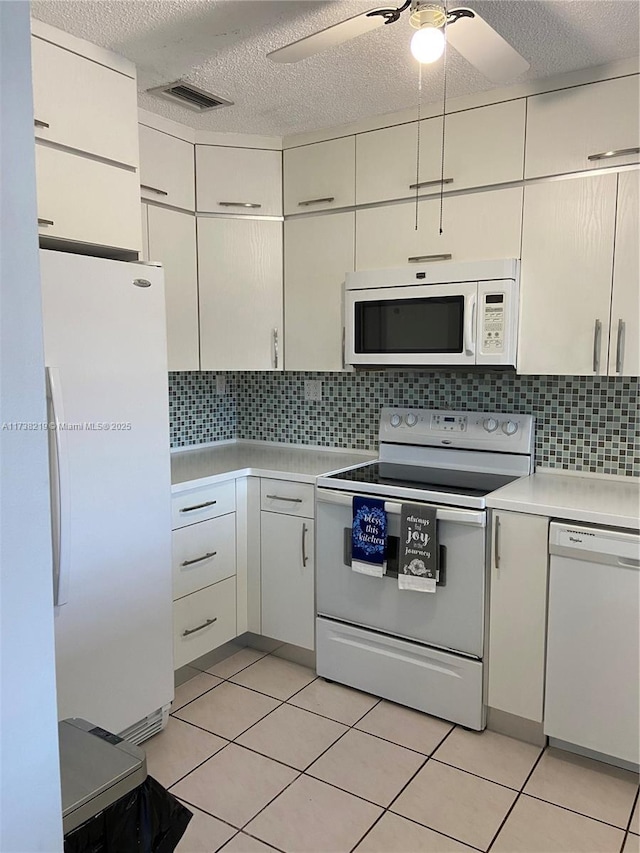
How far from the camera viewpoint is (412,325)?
2.74 meters

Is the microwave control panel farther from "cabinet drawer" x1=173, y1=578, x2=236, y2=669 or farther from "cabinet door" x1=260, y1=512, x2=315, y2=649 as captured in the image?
"cabinet drawer" x1=173, y1=578, x2=236, y2=669

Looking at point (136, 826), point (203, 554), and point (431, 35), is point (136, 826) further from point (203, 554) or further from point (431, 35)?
point (431, 35)

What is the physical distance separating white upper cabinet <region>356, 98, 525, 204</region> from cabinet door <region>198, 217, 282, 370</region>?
547mm

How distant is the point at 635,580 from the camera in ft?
6.81

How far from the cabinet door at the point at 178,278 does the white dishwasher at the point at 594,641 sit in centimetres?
178

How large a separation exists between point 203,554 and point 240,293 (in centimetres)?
125

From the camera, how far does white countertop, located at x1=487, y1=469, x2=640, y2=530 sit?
2.14 metres

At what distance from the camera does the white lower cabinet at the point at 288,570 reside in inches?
112

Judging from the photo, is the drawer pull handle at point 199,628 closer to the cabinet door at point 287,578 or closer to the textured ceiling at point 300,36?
the cabinet door at point 287,578

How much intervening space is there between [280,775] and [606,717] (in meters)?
1.13

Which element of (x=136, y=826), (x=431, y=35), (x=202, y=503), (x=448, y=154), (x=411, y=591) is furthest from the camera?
(x=202, y=503)

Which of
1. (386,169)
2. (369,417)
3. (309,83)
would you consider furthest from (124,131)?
(369,417)

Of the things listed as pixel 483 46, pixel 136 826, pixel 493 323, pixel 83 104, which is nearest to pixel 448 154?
pixel 493 323

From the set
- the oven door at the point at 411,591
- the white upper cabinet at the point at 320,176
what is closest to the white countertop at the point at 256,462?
the oven door at the point at 411,591
